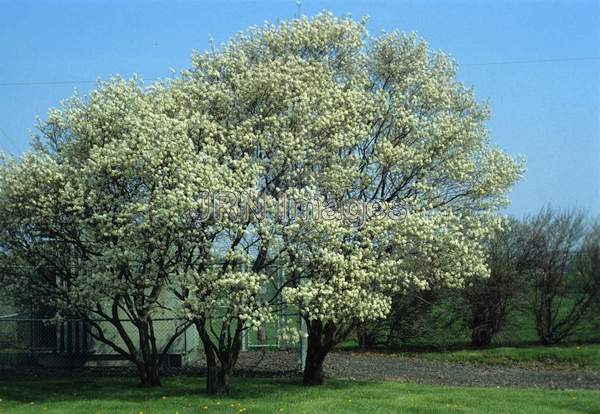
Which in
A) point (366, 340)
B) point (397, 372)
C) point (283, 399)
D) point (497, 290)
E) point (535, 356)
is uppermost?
point (497, 290)

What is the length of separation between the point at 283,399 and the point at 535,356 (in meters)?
9.61

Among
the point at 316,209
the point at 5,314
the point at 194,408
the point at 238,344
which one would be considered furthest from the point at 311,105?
the point at 5,314

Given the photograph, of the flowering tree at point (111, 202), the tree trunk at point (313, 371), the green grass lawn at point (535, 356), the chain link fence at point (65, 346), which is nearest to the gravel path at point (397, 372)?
the chain link fence at point (65, 346)

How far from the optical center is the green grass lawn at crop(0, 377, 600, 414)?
12148 mm

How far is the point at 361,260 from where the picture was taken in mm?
13125

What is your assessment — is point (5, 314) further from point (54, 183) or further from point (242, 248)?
point (242, 248)

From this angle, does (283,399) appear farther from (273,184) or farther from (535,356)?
(535,356)

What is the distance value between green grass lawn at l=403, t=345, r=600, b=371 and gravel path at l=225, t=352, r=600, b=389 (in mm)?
950

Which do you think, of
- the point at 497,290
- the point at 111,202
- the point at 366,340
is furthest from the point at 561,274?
the point at 111,202

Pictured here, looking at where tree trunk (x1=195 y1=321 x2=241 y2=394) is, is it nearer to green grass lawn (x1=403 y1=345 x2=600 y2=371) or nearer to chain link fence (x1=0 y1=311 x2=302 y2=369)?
chain link fence (x1=0 y1=311 x2=302 y2=369)

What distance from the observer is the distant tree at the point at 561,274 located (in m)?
22.5

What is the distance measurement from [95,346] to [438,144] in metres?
9.75

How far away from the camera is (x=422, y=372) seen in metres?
17.9

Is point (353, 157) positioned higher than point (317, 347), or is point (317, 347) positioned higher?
point (353, 157)
